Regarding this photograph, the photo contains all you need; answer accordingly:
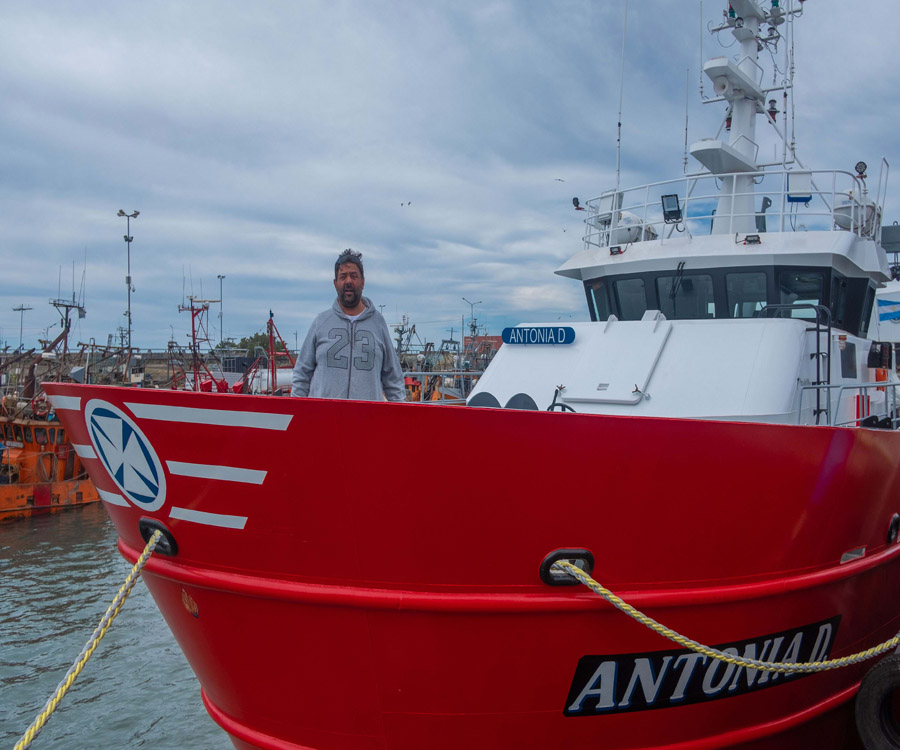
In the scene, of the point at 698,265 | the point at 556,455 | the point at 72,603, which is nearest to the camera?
the point at 556,455

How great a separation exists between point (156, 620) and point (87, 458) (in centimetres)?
799

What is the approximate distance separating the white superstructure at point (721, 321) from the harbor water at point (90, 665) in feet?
15.1

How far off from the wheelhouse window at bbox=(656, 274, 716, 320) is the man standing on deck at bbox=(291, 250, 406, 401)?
3.75 meters

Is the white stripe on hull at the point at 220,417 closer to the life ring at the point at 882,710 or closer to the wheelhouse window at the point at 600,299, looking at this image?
the life ring at the point at 882,710

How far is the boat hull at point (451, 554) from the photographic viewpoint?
2.85 m

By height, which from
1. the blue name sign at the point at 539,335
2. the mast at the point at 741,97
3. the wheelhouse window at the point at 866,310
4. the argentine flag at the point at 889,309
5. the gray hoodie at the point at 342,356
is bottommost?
the gray hoodie at the point at 342,356

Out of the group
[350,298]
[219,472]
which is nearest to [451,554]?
[219,472]

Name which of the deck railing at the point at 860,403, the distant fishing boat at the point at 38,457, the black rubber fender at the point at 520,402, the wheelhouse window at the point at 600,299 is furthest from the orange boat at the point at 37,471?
the deck railing at the point at 860,403

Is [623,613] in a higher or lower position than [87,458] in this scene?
lower

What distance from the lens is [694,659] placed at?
11.2 feet

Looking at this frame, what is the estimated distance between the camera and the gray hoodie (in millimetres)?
3707

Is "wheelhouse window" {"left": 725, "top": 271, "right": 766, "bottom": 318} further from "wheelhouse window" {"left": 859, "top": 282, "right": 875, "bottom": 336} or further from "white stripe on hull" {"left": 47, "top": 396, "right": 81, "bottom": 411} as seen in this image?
"white stripe on hull" {"left": 47, "top": 396, "right": 81, "bottom": 411}

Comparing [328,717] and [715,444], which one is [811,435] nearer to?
[715,444]

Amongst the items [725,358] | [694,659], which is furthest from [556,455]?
[725,358]
